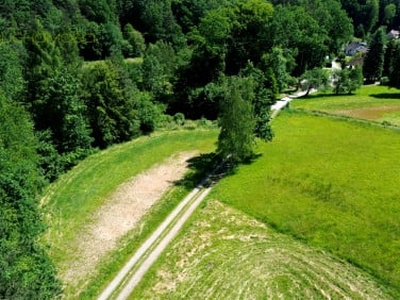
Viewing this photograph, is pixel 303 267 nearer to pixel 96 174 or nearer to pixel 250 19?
pixel 96 174

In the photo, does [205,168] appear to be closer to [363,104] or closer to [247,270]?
[247,270]

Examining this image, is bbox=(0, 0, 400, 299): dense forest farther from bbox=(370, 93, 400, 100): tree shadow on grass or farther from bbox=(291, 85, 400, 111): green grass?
bbox=(370, 93, 400, 100): tree shadow on grass

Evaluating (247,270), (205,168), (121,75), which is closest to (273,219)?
(247,270)

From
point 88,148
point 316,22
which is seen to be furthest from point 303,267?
point 316,22

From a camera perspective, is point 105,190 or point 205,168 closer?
point 105,190

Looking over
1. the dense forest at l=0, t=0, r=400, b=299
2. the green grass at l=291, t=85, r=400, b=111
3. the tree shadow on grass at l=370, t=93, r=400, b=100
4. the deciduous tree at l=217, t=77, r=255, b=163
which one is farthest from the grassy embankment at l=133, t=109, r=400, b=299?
the tree shadow on grass at l=370, t=93, r=400, b=100

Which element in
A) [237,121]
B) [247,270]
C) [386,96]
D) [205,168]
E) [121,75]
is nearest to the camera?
[247,270]
